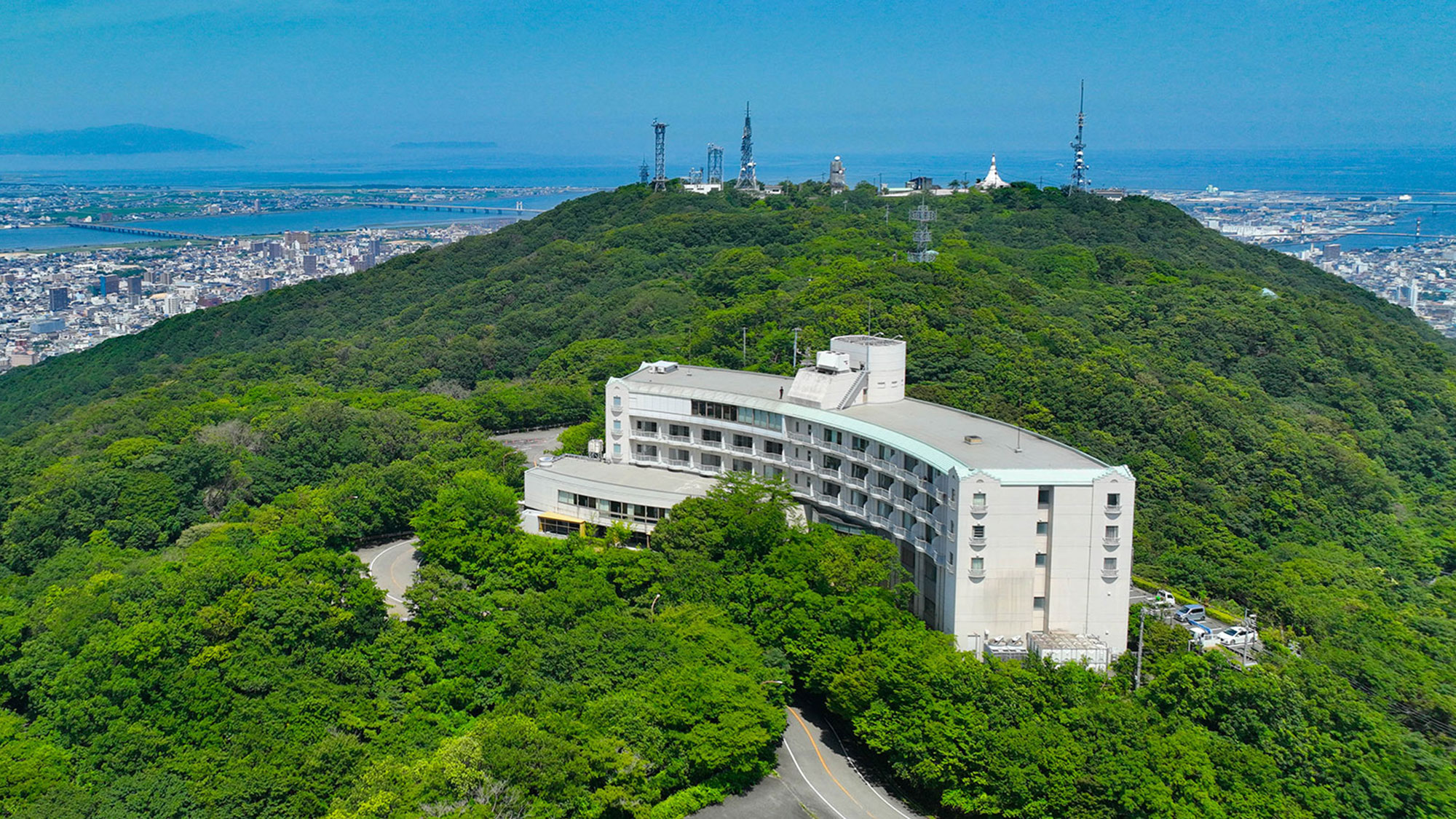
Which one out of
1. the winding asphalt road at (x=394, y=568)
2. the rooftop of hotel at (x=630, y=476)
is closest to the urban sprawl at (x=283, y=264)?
the rooftop of hotel at (x=630, y=476)

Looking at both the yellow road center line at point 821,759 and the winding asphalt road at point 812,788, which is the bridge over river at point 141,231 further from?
the winding asphalt road at point 812,788

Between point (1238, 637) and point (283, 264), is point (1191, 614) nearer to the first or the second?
point (1238, 637)

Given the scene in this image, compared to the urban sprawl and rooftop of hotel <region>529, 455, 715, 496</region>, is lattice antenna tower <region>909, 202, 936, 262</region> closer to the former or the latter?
rooftop of hotel <region>529, 455, 715, 496</region>

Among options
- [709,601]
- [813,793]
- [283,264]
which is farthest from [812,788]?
[283,264]

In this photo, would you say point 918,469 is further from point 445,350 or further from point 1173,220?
point 1173,220

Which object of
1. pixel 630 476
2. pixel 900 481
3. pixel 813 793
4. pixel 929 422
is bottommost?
pixel 813 793
